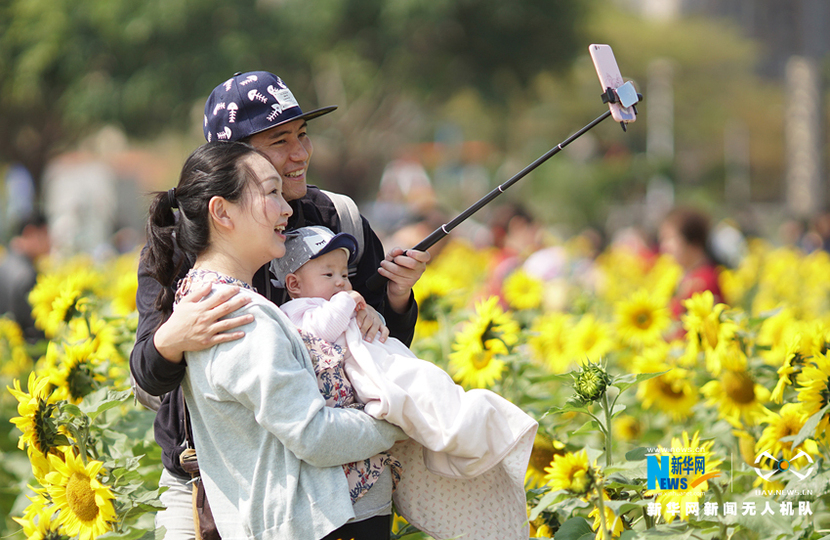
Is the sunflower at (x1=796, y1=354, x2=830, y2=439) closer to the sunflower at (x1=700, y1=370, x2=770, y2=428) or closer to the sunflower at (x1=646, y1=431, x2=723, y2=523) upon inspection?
the sunflower at (x1=646, y1=431, x2=723, y2=523)

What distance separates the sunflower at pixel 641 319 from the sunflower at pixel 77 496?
8.76 feet

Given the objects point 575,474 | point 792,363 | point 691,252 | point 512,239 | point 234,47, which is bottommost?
point 575,474

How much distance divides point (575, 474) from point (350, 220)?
0.96 meters

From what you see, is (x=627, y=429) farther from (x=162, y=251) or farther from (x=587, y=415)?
(x=162, y=251)

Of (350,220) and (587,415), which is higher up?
(350,220)

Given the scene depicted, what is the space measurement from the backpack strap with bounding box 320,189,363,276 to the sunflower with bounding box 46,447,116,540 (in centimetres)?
89

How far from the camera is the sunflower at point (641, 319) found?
4.31m

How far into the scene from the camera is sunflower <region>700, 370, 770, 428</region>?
3215mm

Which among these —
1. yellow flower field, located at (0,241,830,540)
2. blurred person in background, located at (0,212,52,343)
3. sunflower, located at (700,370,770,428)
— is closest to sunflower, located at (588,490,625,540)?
yellow flower field, located at (0,241,830,540)

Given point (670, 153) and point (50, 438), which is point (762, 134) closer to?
point (670, 153)

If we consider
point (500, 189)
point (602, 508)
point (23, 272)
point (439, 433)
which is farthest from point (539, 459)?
point (23, 272)

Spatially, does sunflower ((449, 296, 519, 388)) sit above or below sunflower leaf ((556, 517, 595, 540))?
above

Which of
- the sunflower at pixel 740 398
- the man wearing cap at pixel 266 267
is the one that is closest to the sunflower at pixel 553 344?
the sunflower at pixel 740 398

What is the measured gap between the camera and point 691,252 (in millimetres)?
5742
